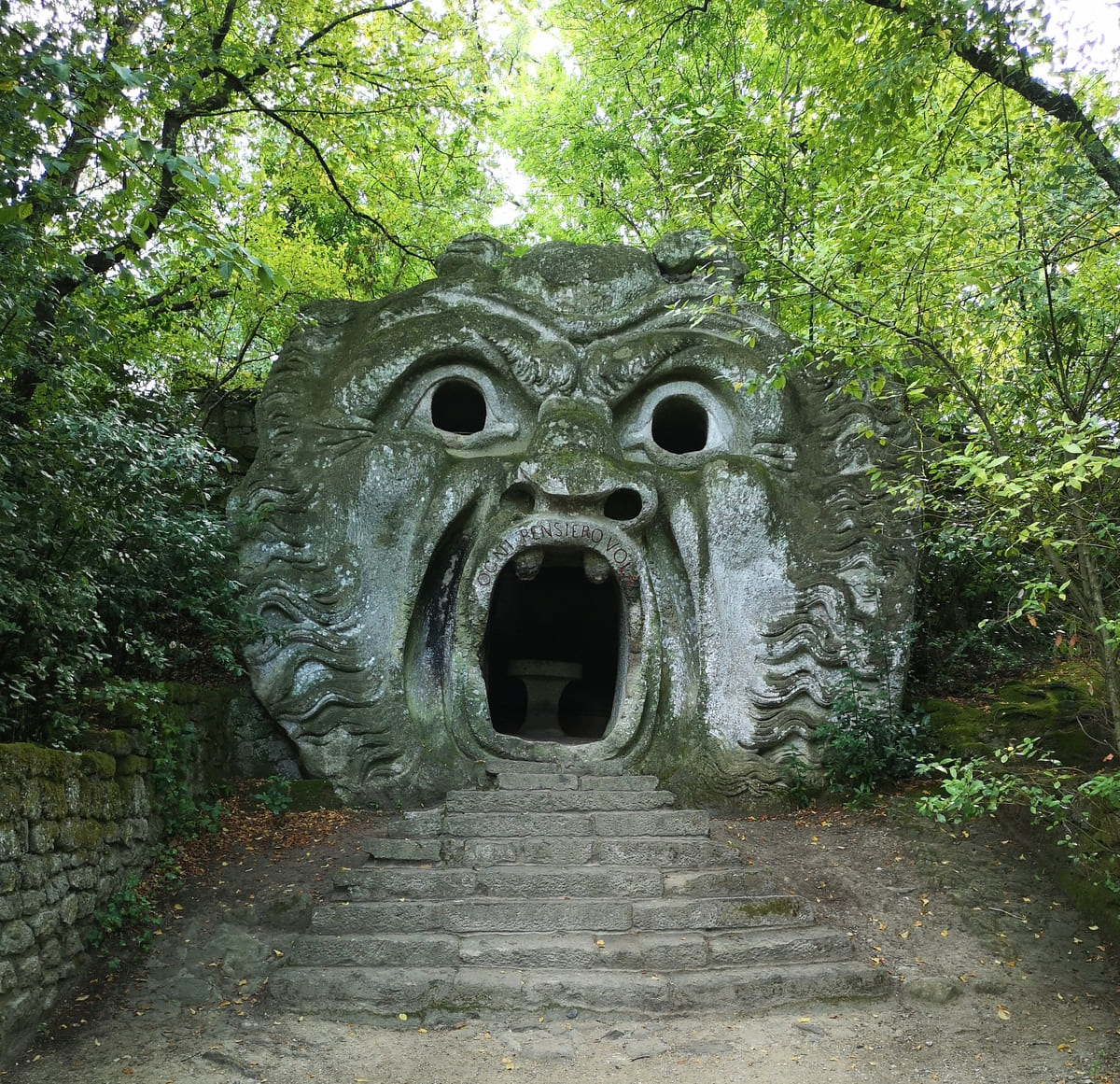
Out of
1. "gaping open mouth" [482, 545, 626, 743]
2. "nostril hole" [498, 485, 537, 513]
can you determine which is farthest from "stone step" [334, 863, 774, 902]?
"gaping open mouth" [482, 545, 626, 743]

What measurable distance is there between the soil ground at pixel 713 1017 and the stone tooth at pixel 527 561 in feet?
7.38

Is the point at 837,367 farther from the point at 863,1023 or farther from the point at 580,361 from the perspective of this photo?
the point at 863,1023

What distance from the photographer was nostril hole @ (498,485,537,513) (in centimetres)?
704

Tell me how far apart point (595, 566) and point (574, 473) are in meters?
0.69

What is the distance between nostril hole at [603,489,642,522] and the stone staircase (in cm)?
232

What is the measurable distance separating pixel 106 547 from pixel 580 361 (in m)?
3.79

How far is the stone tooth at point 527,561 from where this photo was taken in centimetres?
684

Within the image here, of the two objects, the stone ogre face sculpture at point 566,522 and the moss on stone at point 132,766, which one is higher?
the stone ogre face sculpture at point 566,522

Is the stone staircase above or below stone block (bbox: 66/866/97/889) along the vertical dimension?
below

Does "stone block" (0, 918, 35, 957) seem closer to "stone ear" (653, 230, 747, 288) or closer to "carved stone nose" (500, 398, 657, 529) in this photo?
"carved stone nose" (500, 398, 657, 529)

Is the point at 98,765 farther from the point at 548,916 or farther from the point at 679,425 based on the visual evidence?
the point at 679,425

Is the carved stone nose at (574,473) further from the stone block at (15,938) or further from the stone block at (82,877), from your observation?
the stone block at (15,938)

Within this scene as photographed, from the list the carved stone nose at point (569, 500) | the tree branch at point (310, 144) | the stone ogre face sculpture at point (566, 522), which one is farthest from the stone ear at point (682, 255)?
the tree branch at point (310, 144)

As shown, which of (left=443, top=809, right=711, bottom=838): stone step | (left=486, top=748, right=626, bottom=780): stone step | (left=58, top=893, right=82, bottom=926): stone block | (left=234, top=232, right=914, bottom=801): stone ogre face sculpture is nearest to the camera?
(left=58, top=893, right=82, bottom=926): stone block
